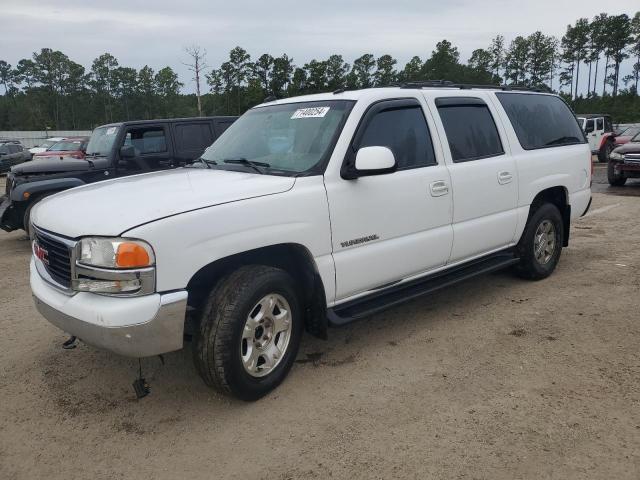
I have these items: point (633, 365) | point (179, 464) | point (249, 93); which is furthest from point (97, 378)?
point (249, 93)

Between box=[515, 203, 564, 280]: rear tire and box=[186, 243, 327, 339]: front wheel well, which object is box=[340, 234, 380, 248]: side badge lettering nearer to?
box=[186, 243, 327, 339]: front wheel well

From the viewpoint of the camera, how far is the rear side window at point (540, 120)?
5.07 m

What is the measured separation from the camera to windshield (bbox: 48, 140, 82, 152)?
18578 millimetres

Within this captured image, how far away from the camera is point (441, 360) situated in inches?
147

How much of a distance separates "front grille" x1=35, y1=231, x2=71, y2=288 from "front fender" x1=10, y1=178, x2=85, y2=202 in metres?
4.94

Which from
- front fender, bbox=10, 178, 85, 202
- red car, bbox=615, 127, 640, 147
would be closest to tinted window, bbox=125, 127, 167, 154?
front fender, bbox=10, 178, 85, 202

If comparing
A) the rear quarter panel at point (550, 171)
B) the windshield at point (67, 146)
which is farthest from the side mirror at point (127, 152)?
the windshield at point (67, 146)

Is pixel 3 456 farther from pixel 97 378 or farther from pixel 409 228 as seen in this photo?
pixel 409 228

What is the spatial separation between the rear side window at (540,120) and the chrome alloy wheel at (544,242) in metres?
0.84

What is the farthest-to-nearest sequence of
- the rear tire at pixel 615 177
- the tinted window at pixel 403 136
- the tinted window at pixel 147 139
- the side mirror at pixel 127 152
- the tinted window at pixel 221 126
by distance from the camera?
the rear tire at pixel 615 177
the tinted window at pixel 221 126
the tinted window at pixel 147 139
the side mirror at pixel 127 152
the tinted window at pixel 403 136

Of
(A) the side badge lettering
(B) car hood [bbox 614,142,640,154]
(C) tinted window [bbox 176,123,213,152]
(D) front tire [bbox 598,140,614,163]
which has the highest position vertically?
(C) tinted window [bbox 176,123,213,152]

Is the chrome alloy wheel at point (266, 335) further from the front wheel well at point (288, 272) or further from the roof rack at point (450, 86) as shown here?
the roof rack at point (450, 86)

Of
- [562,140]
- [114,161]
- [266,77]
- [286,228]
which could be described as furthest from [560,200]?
[266,77]

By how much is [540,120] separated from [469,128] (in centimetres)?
130
